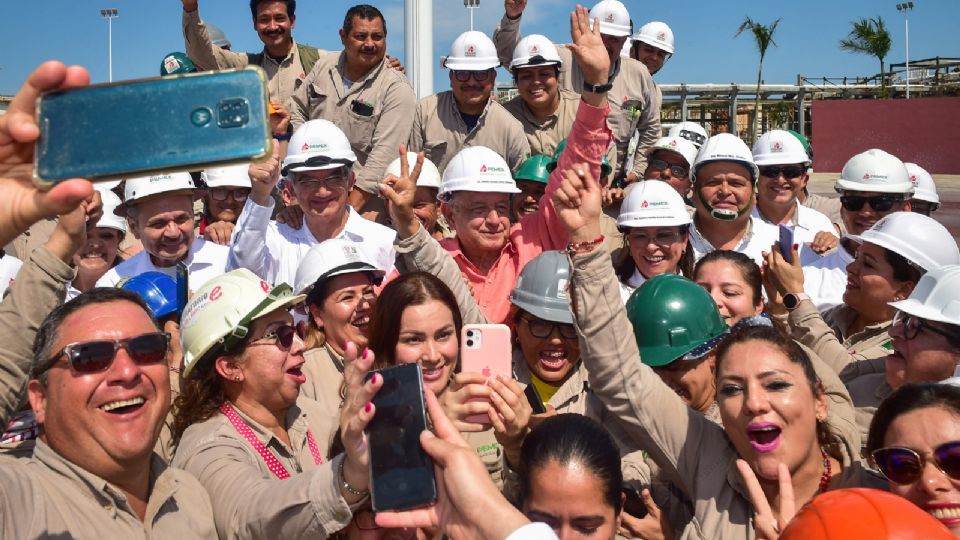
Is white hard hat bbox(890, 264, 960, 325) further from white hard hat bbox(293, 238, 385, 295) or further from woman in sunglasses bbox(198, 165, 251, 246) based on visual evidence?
woman in sunglasses bbox(198, 165, 251, 246)

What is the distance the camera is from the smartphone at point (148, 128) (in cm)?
192

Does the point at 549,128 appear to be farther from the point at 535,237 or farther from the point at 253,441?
the point at 253,441

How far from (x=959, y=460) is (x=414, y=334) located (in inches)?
88.9

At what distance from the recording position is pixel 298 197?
20.2 feet

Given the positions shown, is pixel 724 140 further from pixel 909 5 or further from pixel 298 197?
pixel 909 5

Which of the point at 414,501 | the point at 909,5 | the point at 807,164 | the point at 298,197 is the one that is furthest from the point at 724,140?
the point at 909,5

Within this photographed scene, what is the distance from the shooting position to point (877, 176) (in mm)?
6586

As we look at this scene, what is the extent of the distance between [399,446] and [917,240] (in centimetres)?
357

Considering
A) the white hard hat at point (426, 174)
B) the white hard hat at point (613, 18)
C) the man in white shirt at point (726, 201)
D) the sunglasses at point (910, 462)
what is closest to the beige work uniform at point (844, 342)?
the man in white shirt at point (726, 201)

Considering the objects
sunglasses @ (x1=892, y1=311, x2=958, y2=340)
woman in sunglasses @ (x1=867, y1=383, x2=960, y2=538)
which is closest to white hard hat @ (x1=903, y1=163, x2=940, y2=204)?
sunglasses @ (x1=892, y1=311, x2=958, y2=340)

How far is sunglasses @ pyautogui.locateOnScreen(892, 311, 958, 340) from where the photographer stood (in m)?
3.89

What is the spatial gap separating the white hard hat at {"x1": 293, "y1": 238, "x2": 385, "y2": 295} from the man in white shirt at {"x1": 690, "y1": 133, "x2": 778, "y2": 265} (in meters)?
2.62

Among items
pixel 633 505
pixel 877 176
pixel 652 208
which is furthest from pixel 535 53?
pixel 633 505

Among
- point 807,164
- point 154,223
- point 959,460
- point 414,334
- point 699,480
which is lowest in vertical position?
point 699,480
